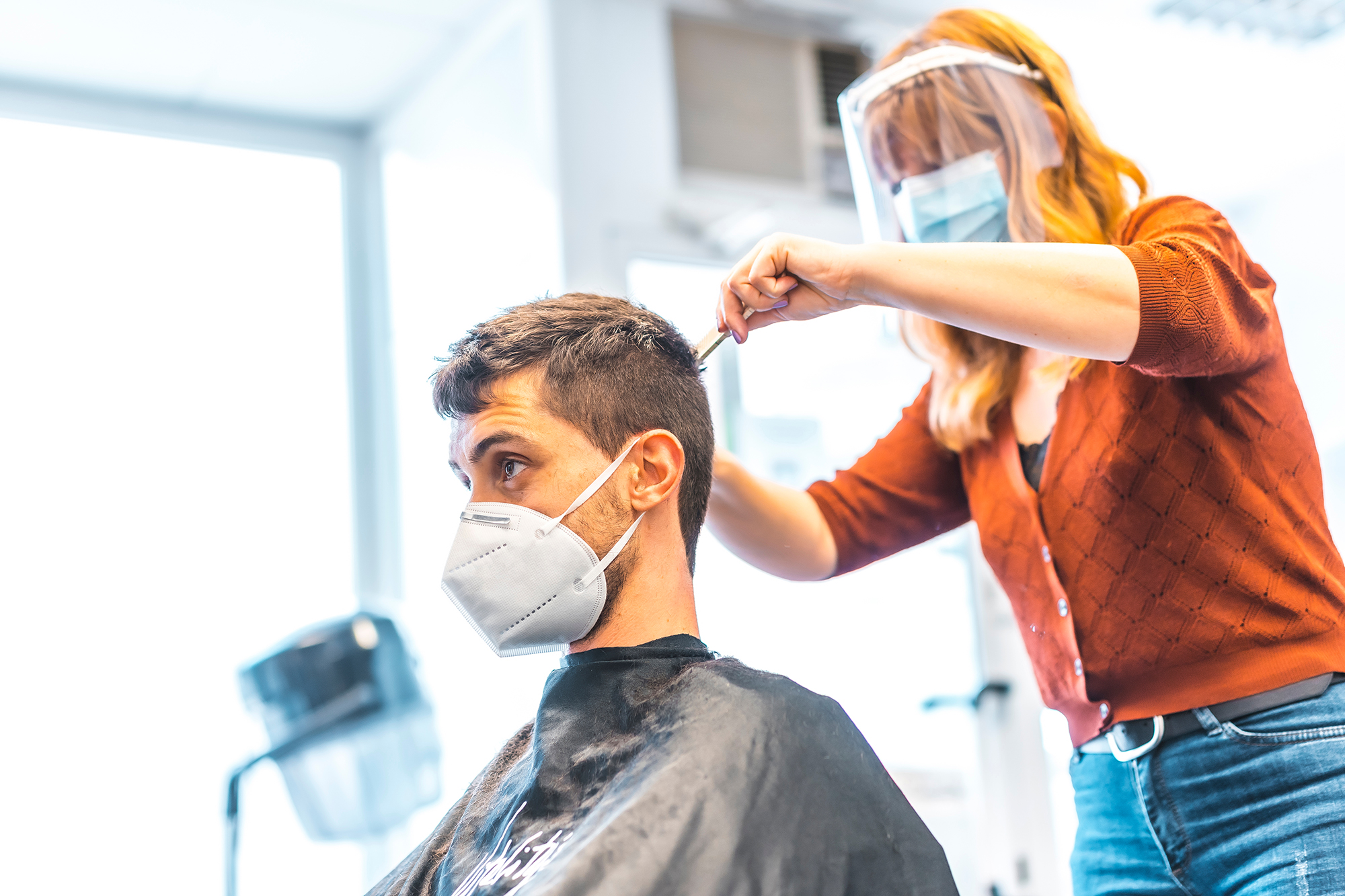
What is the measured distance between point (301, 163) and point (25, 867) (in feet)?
7.29

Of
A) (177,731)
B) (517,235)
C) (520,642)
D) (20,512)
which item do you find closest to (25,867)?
(177,731)

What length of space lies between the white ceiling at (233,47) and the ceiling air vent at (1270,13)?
217cm

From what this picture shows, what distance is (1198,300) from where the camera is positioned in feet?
3.95

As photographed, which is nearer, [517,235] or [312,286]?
[517,235]

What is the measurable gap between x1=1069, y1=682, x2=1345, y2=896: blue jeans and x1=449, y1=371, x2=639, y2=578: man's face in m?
0.66

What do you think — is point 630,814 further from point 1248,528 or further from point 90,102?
point 90,102

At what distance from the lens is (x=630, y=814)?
1143 millimetres

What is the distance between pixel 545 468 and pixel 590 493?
0.06 meters

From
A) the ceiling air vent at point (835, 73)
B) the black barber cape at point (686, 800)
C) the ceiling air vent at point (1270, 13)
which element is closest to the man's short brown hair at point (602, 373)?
the black barber cape at point (686, 800)

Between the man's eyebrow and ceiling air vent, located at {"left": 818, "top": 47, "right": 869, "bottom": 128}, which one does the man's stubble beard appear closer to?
the man's eyebrow

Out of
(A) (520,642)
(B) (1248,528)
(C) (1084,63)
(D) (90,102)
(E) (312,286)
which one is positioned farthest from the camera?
(C) (1084,63)

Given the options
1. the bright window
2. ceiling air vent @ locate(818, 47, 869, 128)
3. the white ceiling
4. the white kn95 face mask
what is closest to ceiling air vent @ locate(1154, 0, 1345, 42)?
ceiling air vent @ locate(818, 47, 869, 128)

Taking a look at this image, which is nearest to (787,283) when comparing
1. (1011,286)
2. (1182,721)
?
(1011,286)

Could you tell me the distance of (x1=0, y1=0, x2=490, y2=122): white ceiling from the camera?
321cm
